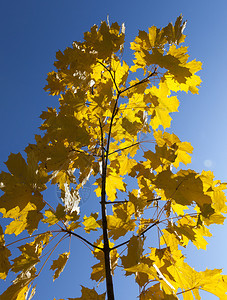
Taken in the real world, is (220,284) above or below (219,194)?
below

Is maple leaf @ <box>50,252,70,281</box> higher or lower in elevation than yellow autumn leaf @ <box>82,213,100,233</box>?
lower

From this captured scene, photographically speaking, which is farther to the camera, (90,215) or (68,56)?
(68,56)

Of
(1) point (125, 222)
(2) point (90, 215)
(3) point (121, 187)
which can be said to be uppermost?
(3) point (121, 187)

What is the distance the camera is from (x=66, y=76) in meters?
1.68

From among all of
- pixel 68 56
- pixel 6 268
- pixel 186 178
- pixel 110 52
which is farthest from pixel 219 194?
pixel 68 56

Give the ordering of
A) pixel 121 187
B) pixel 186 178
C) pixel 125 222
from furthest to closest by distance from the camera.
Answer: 1. pixel 121 187
2. pixel 125 222
3. pixel 186 178

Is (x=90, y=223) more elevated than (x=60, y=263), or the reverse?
(x=90, y=223)

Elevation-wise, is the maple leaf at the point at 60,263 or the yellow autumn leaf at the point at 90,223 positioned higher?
the yellow autumn leaf at the point at 90,223

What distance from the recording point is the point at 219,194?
131cm

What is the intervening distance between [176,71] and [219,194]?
0.75 meters

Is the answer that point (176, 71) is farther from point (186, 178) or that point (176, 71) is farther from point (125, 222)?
point (125, 222)

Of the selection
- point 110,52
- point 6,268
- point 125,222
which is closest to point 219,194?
point 125,222

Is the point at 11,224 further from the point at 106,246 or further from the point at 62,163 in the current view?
the point at 106,246

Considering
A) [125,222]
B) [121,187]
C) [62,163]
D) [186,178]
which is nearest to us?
[186,178]
